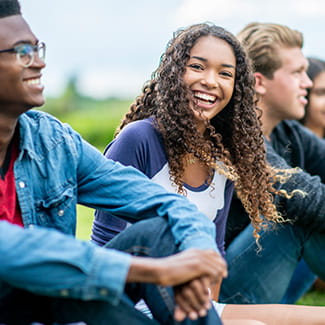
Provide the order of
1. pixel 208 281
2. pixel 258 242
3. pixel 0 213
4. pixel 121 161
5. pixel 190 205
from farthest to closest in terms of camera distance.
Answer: pixel 258 242
pixel 121 161
pixel 190 205
pixel 0 213
pixel 208 281

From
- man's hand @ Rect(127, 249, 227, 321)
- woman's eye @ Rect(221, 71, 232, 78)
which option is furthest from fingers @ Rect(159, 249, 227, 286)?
woman's eye @ Rect(221, 71, 232, 78)

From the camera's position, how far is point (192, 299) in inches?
77.2

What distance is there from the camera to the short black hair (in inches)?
84.7

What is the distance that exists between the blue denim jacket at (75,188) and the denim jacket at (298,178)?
1.19m

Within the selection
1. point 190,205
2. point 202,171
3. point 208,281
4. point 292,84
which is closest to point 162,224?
point 190,205

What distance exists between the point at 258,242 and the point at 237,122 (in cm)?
71

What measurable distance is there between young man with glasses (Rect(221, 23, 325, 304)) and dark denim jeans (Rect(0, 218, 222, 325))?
1.29 m

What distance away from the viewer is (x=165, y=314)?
2.08m

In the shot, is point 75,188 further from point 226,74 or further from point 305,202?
point 305,202

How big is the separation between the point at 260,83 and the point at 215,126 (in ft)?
2.85

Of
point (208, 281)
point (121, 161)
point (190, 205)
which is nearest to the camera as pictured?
point (208, 281)

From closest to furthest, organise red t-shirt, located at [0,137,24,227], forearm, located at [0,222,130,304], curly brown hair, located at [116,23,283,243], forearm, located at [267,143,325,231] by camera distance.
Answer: forearm, located at [0,222,130,304]
red t-shirt, located at [0,137,24,227]
curly brown hair, located at [116,23,283,243]
forearm, located at [267,143,325,231]

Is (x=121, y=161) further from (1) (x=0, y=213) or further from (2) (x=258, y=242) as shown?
(2) (x=258, y=242)

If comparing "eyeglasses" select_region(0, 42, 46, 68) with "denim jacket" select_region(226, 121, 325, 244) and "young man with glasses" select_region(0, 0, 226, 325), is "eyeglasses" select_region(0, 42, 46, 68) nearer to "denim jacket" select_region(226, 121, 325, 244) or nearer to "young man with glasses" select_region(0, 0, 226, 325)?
"young man with glasses" select_region(0, 0, 226, 325)
